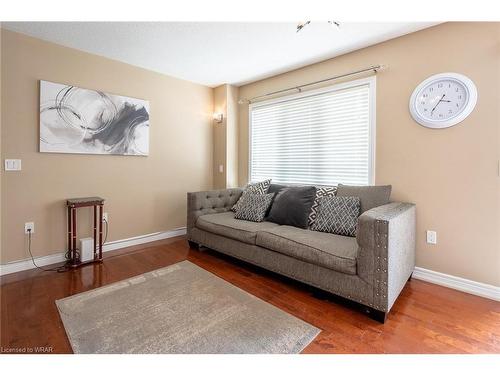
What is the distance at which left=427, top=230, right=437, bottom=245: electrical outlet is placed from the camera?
7.60ft

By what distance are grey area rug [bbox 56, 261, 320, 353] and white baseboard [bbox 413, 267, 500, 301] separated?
1.44 metres

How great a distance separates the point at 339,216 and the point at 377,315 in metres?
0.90

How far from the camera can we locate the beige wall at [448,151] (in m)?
2.03

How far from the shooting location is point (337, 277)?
1.88 meters

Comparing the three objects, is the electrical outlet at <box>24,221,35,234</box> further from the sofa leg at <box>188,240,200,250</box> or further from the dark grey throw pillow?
the dark grey throw pillow

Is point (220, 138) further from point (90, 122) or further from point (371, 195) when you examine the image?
point (371, 195)

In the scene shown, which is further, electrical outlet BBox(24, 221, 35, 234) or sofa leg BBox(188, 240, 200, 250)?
sofa leg BBox(188, 240, 200, 250)

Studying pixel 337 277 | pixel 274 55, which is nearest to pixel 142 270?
pixel 337 277

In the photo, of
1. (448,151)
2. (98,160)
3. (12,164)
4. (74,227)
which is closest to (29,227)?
(74,227)

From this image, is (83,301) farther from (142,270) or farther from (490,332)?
(490,332)

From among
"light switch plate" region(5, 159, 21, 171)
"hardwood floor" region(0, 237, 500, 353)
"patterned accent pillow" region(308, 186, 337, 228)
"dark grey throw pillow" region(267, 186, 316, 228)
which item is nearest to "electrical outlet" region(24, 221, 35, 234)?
"hardwood floor" region(0, 237, 500, 353)

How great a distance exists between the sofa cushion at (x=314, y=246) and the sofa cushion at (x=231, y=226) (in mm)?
119

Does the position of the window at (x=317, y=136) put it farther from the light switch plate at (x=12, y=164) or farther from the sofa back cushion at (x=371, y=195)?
the light switch plate at (x=12, y=164)

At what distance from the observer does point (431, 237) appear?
2.34m
